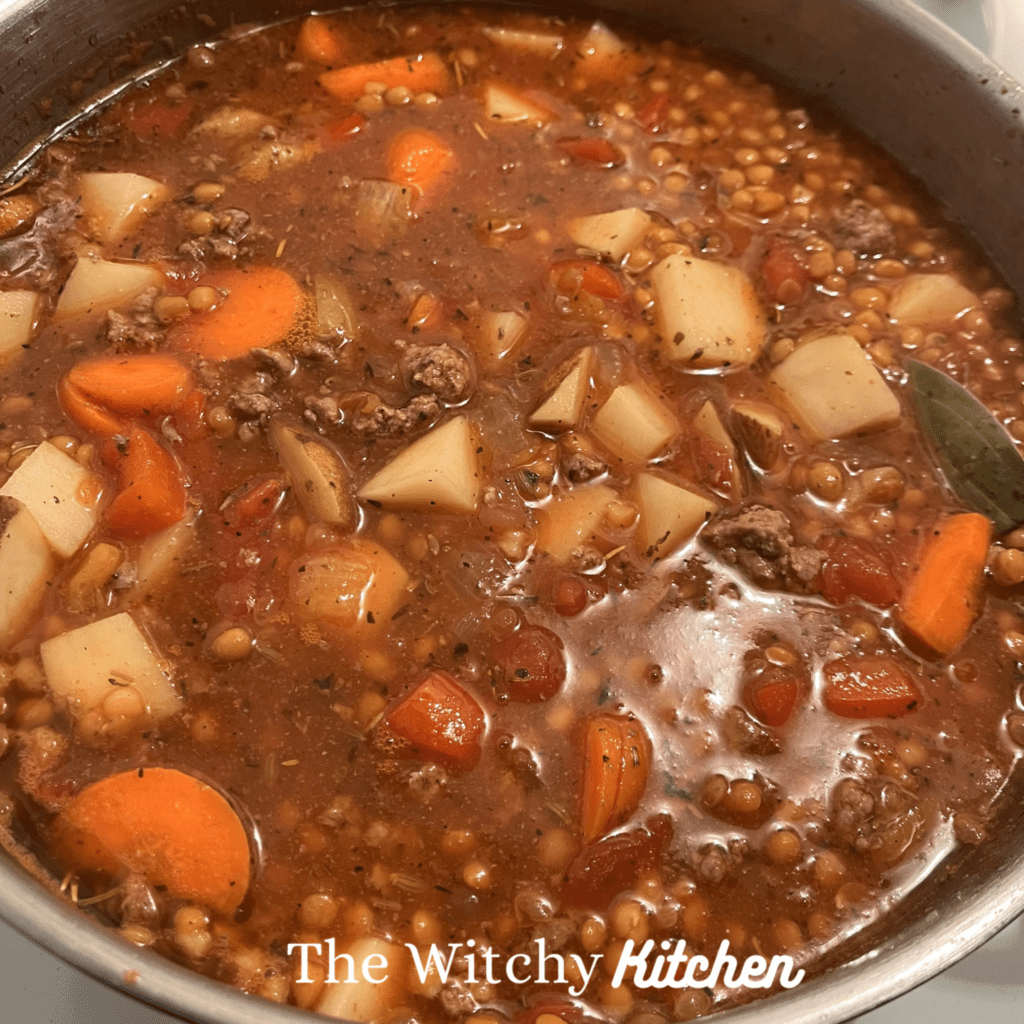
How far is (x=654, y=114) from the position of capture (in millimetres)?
3588

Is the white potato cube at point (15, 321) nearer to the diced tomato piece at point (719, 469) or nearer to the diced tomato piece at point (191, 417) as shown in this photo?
the diced tomato piece at point (191, 417)

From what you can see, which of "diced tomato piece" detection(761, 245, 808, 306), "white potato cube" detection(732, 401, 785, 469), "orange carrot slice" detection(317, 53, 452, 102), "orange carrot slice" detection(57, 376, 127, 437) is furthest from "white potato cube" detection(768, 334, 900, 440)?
"orange carrot slice" detection(57, 376, 127, 437)

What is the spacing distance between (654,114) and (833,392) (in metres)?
1.40

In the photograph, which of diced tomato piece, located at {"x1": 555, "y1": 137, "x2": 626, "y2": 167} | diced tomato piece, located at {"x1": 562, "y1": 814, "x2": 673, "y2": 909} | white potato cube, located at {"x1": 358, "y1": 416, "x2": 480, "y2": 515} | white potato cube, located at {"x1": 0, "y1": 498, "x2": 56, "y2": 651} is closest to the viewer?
diced tomato piece, located at {"x1": 562, "y1": 814, "x2": 673, "y2": 909}

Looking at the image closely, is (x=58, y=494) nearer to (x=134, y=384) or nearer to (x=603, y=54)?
(x=134, y=384)

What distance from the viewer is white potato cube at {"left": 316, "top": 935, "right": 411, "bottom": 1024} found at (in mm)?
2279

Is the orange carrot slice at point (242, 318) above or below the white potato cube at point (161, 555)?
above

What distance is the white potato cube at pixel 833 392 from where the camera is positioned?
2.96m

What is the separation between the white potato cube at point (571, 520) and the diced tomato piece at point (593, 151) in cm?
140

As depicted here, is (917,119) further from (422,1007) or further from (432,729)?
(422,1007)

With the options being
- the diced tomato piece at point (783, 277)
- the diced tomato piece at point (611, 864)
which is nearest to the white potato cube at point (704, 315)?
the diced tomato piece at point (783, 277)

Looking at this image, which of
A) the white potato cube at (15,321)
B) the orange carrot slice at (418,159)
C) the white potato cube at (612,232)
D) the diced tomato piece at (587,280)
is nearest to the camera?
the white potato cube at (15,321)

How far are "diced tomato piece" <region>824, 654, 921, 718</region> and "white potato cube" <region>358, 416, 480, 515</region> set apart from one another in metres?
1.17

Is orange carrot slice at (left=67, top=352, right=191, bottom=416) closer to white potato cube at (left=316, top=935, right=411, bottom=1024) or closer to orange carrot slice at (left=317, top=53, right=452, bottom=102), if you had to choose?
orange carrot slice at (left=317, top=53, right=452, bottom=102)
